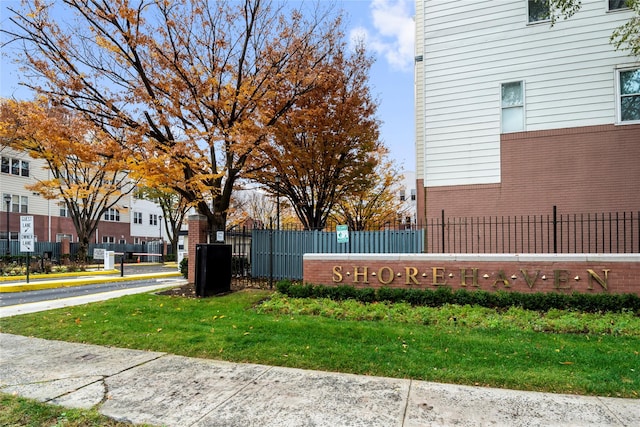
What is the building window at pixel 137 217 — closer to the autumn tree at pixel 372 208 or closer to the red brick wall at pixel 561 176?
the autumn tree at pixel 372 208

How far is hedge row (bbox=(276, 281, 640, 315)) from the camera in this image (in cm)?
848

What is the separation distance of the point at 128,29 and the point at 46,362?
32.4 feet

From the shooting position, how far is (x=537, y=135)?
→ 11.8m

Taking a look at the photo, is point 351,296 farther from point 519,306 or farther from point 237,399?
point 237,399

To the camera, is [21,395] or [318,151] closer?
[21,395]

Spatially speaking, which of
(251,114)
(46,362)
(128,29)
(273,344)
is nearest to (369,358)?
(273,344)

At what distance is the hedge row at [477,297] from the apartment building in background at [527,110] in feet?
Answer: 11.5

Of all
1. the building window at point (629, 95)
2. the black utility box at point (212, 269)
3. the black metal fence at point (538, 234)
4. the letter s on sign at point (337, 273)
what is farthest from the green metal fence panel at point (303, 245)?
the building window at point (629, 95)

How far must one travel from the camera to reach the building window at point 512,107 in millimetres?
12047

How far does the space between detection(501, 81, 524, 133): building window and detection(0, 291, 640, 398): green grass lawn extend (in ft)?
19.8

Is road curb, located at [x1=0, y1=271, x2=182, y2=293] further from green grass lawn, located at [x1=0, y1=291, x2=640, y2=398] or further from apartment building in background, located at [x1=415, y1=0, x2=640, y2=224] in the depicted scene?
apartment building in background, located at [x1=415, y1=0, x2=640, y2=224]

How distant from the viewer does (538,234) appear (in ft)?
37.2

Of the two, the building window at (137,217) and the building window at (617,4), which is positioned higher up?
the building window at (617,4)

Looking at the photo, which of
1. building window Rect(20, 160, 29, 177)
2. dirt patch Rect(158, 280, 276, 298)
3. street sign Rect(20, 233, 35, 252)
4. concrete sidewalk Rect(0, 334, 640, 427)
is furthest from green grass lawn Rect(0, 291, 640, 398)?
building window Rect(20, 160, 29, 177)
